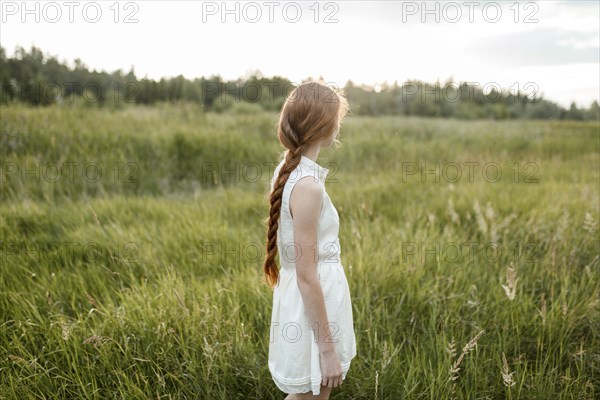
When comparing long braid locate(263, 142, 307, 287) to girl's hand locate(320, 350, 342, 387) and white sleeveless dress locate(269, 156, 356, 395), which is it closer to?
white sleeveless dress locate(269, 156, 356, 395)

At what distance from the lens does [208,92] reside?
841 centimetres

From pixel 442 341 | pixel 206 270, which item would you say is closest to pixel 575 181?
pixel 442 341

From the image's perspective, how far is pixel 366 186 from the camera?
5.53 metres

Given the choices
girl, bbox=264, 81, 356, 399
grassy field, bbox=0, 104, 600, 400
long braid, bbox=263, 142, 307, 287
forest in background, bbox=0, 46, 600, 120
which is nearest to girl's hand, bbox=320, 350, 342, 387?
girl, bbox=264, 81, 356, 399

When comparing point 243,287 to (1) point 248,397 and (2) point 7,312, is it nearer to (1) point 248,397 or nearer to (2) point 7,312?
(1) point 248,397

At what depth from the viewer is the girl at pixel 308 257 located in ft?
5.09

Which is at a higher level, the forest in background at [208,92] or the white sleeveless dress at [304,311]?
the forest in background at [208,92]

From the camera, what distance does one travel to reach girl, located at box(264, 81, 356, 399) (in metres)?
1.55

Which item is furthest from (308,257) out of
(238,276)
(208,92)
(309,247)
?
(208,92)

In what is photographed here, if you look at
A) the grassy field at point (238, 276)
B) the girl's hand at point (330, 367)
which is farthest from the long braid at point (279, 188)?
the grassy field at point (238, 276)

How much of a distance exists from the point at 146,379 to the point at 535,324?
7.23 feet

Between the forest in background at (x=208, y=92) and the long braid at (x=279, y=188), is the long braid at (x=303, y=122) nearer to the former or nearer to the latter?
the long braid at (x=279, y=188)

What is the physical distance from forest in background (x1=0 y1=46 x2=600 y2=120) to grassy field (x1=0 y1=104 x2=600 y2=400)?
117 centimetres

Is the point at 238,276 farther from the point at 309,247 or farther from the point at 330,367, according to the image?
the point at 309,247
